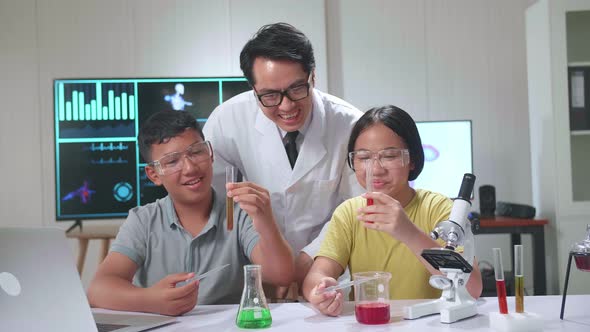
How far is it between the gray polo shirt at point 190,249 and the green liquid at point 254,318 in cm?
49

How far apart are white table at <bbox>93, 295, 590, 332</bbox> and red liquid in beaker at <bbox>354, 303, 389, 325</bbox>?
0.05ft

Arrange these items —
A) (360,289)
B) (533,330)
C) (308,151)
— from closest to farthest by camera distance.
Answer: (533,330), (360,289), (308,151)

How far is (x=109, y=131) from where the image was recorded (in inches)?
179

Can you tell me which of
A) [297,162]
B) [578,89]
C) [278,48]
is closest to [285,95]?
[278,48]

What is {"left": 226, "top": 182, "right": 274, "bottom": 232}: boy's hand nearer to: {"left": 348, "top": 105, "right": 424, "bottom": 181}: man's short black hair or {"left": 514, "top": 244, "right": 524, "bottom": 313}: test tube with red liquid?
{"left": 348, "top": 105, "right": 424, "bottom": 181}: man's short black hair

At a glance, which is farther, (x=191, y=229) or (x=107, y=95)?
(x=107, y=95)

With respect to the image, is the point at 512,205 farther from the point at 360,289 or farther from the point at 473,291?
the point at 360,289

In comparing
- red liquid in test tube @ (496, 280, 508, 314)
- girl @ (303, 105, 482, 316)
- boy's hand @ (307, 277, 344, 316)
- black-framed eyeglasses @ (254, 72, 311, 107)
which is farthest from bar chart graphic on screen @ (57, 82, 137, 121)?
red liquid in test tube @ (496, 280, 508, 314)

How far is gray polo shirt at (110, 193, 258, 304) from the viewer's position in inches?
72.4

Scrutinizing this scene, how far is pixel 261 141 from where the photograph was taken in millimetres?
2318

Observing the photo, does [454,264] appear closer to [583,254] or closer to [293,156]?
[583,254]

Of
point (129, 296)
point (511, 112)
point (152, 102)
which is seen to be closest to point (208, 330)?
Result: point (129, 296)

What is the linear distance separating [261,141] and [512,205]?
7.27 ft

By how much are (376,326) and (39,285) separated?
658 millimetres
